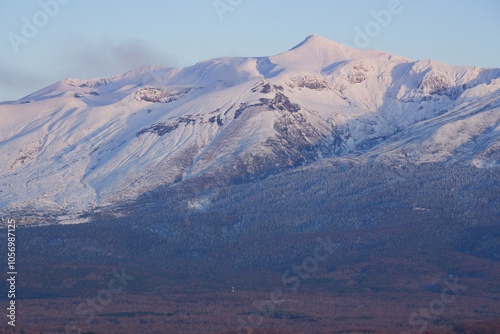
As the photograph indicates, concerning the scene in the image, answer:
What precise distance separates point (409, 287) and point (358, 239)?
28112mm

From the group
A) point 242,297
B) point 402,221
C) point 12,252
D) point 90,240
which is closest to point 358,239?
point 402,221

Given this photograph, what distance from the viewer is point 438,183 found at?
7820 inches
